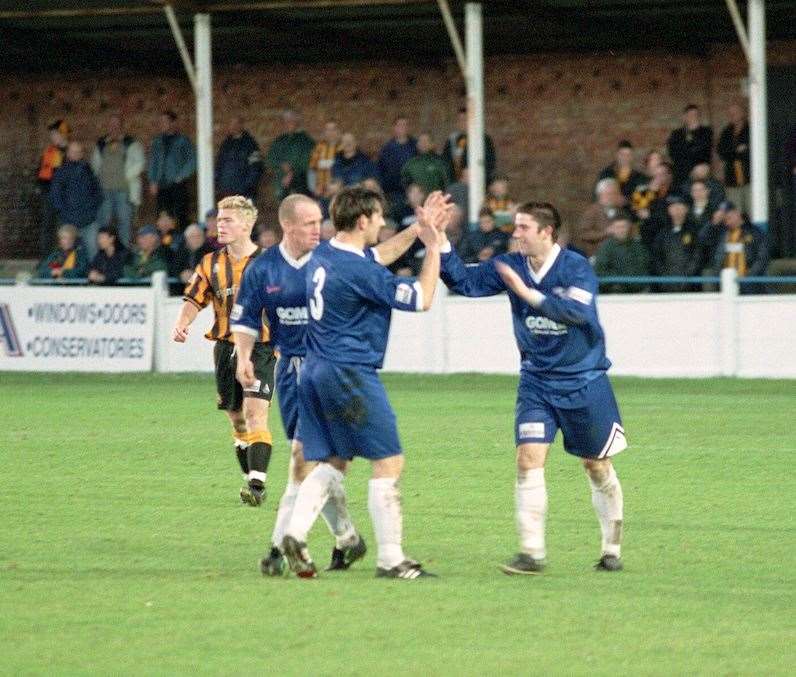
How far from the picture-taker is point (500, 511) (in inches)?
410

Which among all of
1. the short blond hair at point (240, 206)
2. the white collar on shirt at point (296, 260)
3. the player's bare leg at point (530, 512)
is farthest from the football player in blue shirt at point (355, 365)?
the short blond hair at point (240, 206)

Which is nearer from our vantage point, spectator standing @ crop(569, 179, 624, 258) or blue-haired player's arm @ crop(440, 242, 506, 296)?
blue-haired player's arm @ crop(440, 242, 506, 296)

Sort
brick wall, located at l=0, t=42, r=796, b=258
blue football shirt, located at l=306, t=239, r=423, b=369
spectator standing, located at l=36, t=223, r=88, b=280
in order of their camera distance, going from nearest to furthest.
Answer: blue football shirt, located at l=306, t=239, r=423, b=369 → spectator standing, located at l=36, t=223, r=88, b=280 → brick wall, located at l=0, t=42, r=796, b=258

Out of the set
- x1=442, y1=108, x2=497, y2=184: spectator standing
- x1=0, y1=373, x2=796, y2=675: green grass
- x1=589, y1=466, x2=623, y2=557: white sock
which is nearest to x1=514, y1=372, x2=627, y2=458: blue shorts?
x1=589, y1=466, x2=623, y2=557: white sock

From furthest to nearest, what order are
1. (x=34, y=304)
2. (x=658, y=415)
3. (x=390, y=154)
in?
(x=390, y=154), (x=34, y=304), (x=658, y=415)

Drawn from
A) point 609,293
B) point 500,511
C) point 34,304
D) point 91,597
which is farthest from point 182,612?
point 34,304

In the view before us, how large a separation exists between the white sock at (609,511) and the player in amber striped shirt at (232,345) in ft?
9.48

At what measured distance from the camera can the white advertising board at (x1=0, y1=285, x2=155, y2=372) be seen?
21.7m

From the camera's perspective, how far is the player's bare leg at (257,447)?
10852 millimetres

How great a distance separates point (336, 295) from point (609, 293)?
12663mm

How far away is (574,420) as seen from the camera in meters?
8.36

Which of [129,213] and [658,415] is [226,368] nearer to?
[658,415]

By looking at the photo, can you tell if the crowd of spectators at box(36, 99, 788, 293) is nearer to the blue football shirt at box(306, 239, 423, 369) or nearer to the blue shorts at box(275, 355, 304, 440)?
the blue shorts at box(275, 355, 304, 440)

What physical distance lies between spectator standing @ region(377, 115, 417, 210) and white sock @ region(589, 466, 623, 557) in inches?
600
